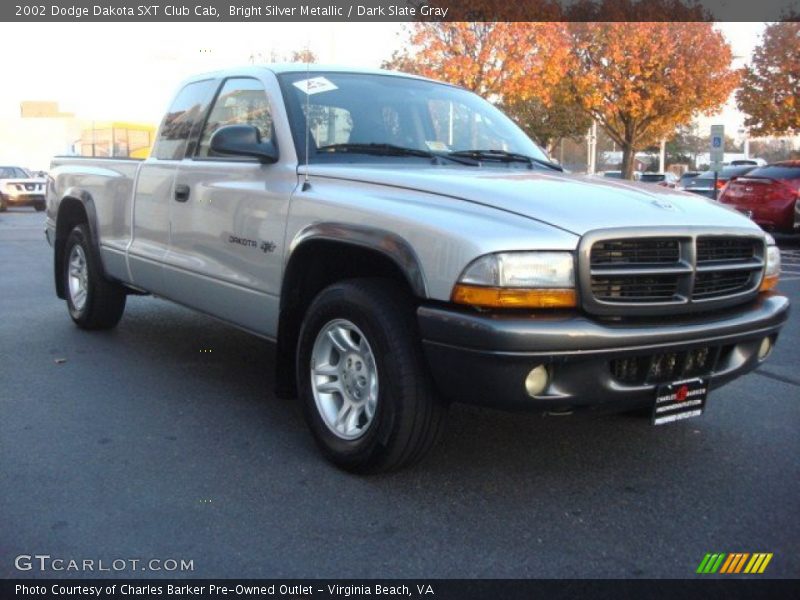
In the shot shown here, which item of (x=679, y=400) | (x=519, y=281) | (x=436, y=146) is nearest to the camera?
(x=519, y=281)

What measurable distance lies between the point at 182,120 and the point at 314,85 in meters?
1.34

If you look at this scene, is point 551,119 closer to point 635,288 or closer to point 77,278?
point 77,278

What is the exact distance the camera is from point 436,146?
4.46 metres

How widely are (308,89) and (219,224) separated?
2.87 ft

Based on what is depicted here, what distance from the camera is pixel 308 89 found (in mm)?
4438

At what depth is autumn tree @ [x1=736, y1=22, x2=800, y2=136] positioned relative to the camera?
86.9 ft

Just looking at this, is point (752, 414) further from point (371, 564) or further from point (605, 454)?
point (371, 564)

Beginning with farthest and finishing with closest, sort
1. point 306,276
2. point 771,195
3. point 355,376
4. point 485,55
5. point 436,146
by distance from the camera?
point 485,55
point 771,195
point 436,146
point 306,276
point 355,376

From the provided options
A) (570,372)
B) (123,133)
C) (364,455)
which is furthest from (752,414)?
(123,133)

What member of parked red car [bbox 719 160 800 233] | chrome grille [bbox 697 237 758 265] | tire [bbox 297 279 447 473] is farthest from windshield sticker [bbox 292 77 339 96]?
parked red car [bbox 719 160 800 233]

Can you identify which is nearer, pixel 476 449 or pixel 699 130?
pixel 476 449

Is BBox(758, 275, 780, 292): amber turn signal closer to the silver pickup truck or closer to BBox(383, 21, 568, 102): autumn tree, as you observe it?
the silver pickup truck

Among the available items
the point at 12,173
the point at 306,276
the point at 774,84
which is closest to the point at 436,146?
the point at 306,276

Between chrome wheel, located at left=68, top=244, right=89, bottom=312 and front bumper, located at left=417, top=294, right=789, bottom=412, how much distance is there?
4221 mm
